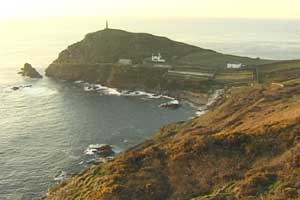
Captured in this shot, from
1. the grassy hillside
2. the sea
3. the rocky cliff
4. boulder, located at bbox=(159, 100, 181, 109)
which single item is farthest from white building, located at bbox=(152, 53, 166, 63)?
boulder, located at bbox=(159, 100, 181, 109)

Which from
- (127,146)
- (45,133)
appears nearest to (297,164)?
(127,146)

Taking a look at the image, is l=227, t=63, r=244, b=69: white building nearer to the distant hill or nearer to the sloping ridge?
the distant hill

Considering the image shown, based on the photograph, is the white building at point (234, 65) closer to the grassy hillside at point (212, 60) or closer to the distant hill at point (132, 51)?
the grassy hillside at point (212, 60)

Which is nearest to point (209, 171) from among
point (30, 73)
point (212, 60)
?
point (212, 60)

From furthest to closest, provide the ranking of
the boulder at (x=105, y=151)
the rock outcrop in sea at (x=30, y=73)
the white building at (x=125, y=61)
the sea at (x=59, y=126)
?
the rock outcrop in sea at (x=30, y=73) → the white building at (x=125, y=61) → the boulder at (x=105, y=151) → the sea at (x=59, y=126)

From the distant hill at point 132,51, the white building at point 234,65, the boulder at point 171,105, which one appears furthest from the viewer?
the distant hill at point 132,51

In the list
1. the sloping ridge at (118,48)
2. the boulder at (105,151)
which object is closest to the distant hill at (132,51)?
the sloping ridge at (118,48)

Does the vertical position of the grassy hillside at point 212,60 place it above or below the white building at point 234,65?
above

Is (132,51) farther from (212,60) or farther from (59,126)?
(59,126)
